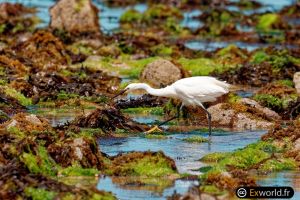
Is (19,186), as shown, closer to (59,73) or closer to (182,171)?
(182,171)

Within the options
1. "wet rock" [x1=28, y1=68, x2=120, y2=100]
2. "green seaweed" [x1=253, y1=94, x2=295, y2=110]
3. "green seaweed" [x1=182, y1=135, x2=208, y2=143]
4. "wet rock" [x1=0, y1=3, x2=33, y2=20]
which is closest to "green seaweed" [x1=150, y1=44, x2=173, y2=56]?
"wet rock" [x1=28, y1=68, x2=120, y2=100]

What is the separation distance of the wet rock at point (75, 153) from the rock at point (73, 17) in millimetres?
19428

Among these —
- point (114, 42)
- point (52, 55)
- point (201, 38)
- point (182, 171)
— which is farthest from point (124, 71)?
point (182, 171)

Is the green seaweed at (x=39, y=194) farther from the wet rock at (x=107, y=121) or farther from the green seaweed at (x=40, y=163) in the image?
the wet rock at (x=107, y=121)

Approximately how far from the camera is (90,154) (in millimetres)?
13906

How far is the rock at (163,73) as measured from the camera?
24281 millimetres

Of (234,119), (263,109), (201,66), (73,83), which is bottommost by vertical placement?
(201,66)

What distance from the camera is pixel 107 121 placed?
17938 millimetres

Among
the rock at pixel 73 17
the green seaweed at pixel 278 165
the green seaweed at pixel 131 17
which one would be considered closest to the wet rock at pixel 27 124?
the green seaweed at pixel 278 165

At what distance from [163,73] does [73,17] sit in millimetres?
9798

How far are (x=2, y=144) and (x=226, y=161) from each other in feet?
10.7

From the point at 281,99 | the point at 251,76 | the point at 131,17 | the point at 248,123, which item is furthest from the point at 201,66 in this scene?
the point at 131,17

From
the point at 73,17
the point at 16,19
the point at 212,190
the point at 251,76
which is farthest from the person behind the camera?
the point at 16,19

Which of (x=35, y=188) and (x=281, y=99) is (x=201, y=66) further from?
(x=35, y=188)
